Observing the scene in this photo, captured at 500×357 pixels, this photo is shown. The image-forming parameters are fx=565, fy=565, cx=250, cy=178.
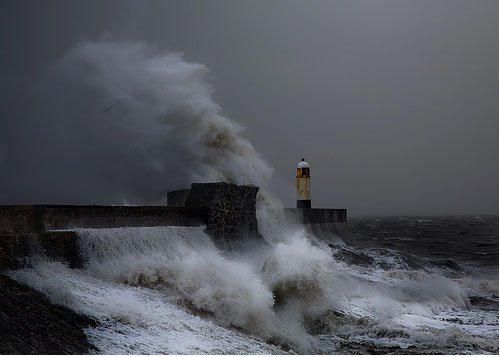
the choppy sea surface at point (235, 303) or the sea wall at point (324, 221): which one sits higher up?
the sea wall at point (324, 221)

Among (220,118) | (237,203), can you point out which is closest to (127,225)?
(237,203)

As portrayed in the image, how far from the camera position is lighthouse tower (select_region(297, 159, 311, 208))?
17.8 meters

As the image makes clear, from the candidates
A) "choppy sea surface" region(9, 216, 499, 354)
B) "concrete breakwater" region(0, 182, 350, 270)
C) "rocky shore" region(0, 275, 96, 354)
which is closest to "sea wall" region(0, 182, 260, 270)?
"concrete breakwater" region(0, 182, 350, 270)

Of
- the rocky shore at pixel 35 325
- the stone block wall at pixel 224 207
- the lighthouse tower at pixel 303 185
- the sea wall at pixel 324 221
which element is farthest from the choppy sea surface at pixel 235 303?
the lighthouse tower at pixel 303 185

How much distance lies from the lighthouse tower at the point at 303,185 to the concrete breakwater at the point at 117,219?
6848 mm

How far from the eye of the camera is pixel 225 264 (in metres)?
8.17

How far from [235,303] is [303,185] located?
461 inches

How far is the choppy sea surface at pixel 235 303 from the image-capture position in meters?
5.25

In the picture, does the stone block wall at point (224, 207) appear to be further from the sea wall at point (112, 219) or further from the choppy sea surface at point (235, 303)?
the choppy sea surface at point (235, 303)

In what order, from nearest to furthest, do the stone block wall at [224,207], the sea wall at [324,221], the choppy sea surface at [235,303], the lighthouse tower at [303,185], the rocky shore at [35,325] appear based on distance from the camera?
1. the rocky shore at [35,325]
2. the choppy sea surface at [235,303]
3. the stone block wall at [224,207]
4. the sea wall at [324,221]
5. the lighthouse tower at [303,185]

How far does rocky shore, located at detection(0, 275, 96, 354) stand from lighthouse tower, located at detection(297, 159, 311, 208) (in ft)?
42.8

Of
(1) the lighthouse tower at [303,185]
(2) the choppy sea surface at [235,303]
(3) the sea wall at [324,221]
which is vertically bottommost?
(2) the choppy sea surface at [235,303]

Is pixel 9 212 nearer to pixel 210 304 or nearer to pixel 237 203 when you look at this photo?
pixel 210 304

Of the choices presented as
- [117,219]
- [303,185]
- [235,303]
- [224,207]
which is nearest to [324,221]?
[303,185]
